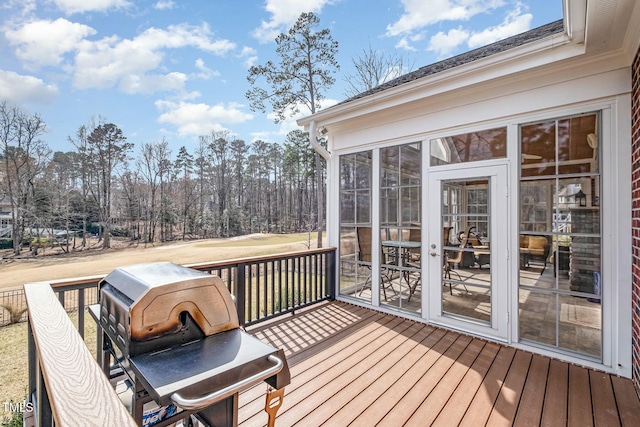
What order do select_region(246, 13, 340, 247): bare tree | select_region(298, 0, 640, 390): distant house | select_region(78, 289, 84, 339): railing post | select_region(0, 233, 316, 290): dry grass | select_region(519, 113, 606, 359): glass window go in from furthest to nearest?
select_region(246, 13, 340, 247): bare tree
select_region(0, 233, 316, 290): dry grass
select_region(519, 113, 606, 359): glass window
select_region(298, 0, 640, 390): distant house
select_region(78, 289, 84, 339): railing post

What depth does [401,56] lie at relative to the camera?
11.2 metres

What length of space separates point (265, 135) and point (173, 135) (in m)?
6.63

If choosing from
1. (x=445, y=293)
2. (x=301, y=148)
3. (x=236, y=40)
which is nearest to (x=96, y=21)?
(x=236, y=40)

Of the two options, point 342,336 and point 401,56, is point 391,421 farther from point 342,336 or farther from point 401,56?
point 401,56

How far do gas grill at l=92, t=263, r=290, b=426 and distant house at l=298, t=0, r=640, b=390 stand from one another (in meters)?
2.73

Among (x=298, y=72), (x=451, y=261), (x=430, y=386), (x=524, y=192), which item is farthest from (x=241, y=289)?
(x=298, y=72)

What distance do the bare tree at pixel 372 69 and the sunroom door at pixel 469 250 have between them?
912 cm

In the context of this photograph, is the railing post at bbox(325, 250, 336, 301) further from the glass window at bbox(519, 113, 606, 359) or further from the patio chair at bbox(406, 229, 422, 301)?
the glass window at bbox(519, 113, 606, 359)

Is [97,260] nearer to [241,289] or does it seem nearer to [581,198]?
[241,289]

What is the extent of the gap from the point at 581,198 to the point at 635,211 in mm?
385

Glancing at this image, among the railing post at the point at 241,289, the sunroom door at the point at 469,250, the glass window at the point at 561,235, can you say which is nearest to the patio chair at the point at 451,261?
the sunroom door at the point at 469,250

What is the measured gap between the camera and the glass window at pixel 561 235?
256cm

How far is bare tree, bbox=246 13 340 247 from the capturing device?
37.3 feet

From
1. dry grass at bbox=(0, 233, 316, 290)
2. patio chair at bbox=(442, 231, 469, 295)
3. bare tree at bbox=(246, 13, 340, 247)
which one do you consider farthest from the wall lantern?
dry grass at bbox=(0, 233, 316, 290)
